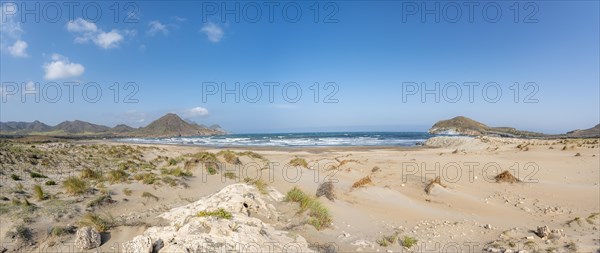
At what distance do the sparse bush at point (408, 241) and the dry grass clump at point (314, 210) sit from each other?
6.44ft

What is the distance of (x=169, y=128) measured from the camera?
429ft

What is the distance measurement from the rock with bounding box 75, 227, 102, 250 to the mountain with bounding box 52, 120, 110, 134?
17451 cm

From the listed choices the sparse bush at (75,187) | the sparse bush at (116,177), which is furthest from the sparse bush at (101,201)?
the sparse bush at (116,177)

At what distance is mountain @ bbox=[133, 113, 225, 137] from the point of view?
12600cm

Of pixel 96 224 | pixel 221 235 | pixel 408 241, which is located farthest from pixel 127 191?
pixel 408 241

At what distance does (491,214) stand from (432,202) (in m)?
1.95

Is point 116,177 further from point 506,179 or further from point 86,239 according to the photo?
point 506,179

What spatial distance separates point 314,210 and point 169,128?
441 feet

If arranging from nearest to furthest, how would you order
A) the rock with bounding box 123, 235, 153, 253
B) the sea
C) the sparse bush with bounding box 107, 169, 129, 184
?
the rock with bounding box 123, 235, 153, 253
the sparse bush with bounding box 107, 169, 129, 184
the sea

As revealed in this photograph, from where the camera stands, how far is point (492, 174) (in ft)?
53.3

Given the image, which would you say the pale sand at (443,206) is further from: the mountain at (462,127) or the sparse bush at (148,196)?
the mountain at (462,127)

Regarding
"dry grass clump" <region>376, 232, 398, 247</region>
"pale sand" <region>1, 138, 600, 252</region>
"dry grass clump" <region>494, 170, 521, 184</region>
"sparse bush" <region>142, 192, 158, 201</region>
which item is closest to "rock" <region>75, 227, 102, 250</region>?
"pale sand" <region>1, 138, 600, 252</region>

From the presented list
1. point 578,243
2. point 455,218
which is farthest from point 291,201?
point 578,243

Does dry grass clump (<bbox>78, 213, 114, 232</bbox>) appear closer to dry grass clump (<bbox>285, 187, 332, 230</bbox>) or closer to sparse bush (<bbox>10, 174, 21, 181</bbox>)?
dry grass clump (<bbox>285, 187, 332, 230</bbox>)
